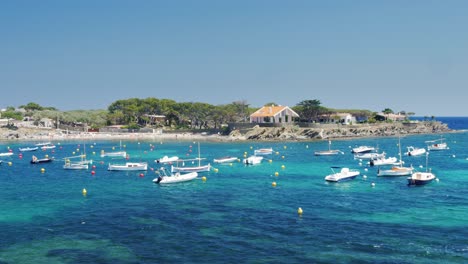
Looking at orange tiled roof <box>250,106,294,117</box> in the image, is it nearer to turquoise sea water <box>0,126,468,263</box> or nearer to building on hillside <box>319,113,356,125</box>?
building on hillside <box>319,113,356,125</box>

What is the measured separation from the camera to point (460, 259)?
31469 millimetres

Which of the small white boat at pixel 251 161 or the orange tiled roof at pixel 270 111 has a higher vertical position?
the orange tiled roof at pixel 270 111

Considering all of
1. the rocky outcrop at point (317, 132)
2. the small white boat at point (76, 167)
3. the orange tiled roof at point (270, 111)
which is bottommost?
the small white boat at point (76, 167)

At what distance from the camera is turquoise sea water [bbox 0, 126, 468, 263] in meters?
33.2

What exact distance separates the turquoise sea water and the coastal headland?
249 feet

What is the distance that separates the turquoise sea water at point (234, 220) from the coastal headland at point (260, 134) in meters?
75.9

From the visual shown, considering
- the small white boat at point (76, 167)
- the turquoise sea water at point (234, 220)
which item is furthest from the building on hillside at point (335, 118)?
the small white boat at point (76, 167)

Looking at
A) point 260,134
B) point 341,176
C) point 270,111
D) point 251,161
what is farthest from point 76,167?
point 270,111

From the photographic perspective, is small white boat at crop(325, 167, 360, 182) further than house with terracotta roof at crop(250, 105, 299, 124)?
No

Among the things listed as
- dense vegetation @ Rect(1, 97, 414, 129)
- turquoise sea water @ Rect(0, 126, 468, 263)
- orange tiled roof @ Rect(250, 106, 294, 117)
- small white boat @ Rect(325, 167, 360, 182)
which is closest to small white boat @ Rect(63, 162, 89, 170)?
turquoise sea water @ Rect(0, 126, 468, 263)

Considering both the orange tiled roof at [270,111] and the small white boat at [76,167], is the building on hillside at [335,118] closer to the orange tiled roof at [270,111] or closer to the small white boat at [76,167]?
the orange tiled roof at [270,111]

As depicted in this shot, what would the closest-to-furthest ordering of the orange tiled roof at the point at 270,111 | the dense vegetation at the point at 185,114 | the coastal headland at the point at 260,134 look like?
the coastal headland at the point at 260,134 → the orange tiled roof at the point at 270,111 → the dense vegetation at the point at 185,114

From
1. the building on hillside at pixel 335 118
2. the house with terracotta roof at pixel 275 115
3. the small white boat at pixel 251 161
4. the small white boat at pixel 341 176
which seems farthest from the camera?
the building on hillside at pixel 335 118

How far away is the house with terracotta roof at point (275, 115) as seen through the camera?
160250 mm
